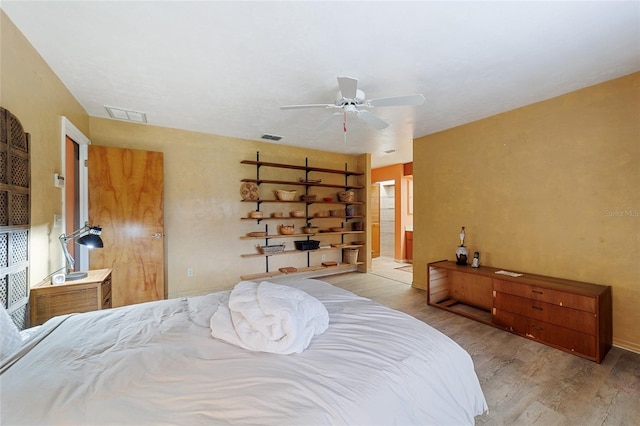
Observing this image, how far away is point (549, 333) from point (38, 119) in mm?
4667

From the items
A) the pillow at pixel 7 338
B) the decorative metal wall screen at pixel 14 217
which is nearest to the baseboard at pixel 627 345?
the pillow at pixel 7 338

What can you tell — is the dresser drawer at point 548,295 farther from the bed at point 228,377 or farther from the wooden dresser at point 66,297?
the wooden dresser at point 66,297

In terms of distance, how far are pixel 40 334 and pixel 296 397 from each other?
144 cm

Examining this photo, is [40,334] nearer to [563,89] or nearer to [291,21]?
[291,21]

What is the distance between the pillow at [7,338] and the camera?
1177 mm

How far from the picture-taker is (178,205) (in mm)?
3852

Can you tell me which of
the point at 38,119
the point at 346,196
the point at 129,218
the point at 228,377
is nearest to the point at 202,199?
the point at 129,218

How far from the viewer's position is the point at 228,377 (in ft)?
3.29

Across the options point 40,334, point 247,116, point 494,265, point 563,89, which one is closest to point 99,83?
point 247,116

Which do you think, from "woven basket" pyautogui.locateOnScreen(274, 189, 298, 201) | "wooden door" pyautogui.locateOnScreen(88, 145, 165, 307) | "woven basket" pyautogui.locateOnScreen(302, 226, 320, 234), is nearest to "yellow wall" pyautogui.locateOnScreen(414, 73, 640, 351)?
"woven basket" pyautogui.locateOnScreen(302, 226, 320, 234)

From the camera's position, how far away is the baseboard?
2.29 m

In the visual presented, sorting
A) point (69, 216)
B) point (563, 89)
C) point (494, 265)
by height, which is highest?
point (563, 89)

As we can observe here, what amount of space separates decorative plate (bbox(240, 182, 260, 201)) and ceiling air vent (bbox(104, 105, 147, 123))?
1.57m

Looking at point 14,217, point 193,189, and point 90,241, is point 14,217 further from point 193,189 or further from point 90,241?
point 193,189
